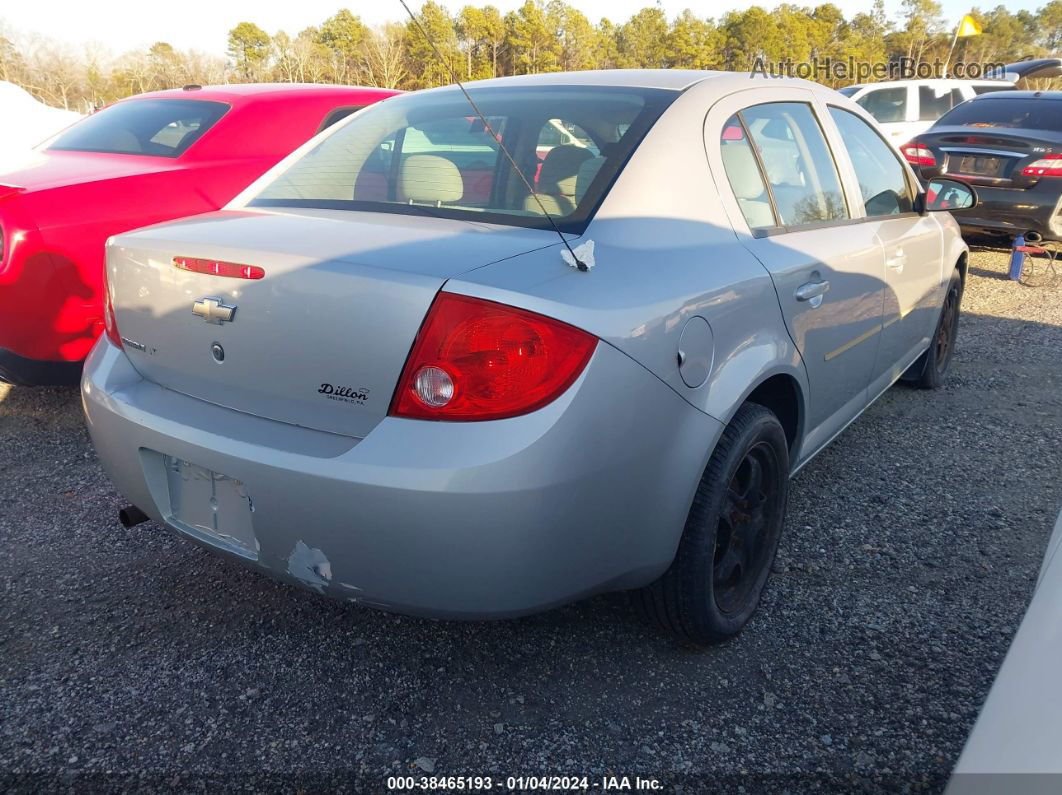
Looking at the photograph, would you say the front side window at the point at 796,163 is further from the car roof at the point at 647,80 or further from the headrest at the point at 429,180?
the headrest at the point at 429,180

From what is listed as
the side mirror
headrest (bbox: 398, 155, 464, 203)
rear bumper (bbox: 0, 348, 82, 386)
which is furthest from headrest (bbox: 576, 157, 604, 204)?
rear bumper (bbox: 0, 348, 82, 386)

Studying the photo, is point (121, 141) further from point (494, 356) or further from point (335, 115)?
point (494, 356)

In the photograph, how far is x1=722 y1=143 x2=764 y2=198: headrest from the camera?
7.63 feet

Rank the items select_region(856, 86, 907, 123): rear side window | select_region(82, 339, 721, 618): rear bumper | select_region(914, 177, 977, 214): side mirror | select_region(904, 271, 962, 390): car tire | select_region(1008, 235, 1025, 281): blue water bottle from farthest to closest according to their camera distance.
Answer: select_region(856, 86, 907, 123): rear side window
select_region(1008, 235, 1025, 281): blue water bottle
select_region(904, 271, 962, 390): car tire
select_region(914, 177, 977, 214): side mirror
select_region(82, 339, 721, 618): rear bumper

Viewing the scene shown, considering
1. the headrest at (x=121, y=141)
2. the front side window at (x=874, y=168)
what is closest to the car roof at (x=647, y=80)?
the front side window at (x=874, y=168)

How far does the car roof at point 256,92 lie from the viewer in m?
4.64

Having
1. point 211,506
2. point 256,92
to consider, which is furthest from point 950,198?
point 256,92

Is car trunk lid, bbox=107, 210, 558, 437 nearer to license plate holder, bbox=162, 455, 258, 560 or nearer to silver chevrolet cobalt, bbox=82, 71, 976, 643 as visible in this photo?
silver chevrolet cobalt, bbox=82, 71, 976, 643

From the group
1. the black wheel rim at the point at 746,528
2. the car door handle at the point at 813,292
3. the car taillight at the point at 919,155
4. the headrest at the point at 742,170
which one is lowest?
the black wheel rim at the point at 746,528

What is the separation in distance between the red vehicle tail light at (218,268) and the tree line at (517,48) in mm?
12691

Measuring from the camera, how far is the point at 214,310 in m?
1.86

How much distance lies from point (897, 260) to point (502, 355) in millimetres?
2132

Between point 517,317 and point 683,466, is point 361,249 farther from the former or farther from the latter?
point 683,466

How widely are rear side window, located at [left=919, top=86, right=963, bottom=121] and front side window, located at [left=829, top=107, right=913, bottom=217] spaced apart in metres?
10.3
